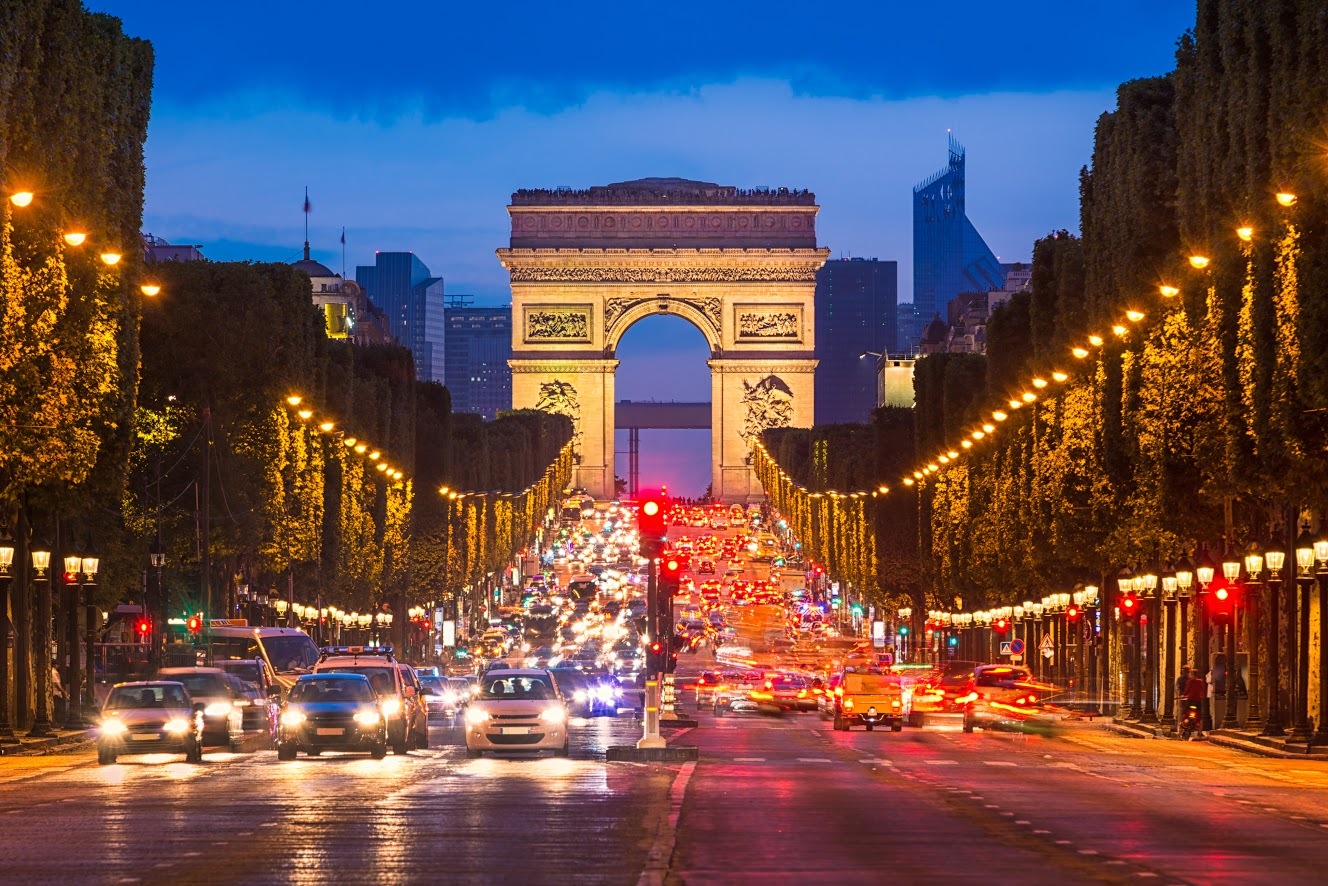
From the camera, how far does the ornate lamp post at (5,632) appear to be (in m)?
47.4

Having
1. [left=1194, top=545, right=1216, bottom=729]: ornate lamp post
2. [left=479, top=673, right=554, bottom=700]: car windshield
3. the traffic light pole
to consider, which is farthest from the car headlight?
[left=1194, top=545, right=1216, bottom=729]: ornate lamp post

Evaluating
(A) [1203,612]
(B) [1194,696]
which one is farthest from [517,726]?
(A) [1203,612]

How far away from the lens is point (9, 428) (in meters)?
44.0

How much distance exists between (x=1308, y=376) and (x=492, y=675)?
1469 centimetres

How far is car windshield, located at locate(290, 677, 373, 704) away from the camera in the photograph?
135ft

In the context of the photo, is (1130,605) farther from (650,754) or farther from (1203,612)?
(650,754)

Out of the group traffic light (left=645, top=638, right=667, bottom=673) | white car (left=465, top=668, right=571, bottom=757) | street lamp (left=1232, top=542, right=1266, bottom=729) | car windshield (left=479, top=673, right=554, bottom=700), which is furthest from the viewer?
street lamp (left=1232, top=542, right=1266, bottom=729)

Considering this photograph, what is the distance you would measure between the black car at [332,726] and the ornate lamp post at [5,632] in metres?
8.33

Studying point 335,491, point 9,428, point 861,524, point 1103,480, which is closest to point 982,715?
point 1103,480

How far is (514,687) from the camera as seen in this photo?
43844 millimetres

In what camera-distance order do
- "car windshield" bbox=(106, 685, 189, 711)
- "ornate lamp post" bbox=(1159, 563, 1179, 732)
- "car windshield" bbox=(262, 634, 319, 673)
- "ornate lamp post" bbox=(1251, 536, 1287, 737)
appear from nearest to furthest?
"car windshield" bbox=(106, 685, 189, 711), "ornate lamp post" bbox=(1251, 536, 1287, 737), "ornate lamp post" bbox=(1159, 563, 1179, 732), "car windshield" bbox=(262, 634, 319, 673)

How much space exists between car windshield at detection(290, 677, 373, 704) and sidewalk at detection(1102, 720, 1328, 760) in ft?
51.8

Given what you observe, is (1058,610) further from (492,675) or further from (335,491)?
(492,675)

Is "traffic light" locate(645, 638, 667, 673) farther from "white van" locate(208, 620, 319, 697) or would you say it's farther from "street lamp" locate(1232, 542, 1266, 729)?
"white van" locate(208, 620, 319, 697)
